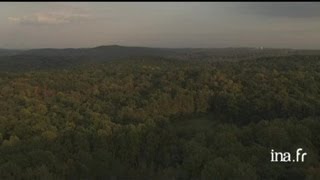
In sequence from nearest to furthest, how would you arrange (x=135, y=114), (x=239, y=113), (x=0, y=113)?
(x=0, y=113)
(x=135, y=114)
(x=239, y=113)

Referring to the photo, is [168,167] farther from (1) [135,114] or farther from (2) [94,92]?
(2) [94,92]

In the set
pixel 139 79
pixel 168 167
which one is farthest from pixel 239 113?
pixel 168 167

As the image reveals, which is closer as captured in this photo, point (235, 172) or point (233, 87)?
point (235, 172)

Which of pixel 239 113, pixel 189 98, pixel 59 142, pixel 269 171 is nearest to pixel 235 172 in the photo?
pixel 269 171

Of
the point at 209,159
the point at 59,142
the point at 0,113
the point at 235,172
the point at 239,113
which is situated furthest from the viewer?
the point at 239,113

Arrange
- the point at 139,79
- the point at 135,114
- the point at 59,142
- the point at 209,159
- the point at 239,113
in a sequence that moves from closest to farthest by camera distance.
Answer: the point at 209,159, the point at 59,142, the point at 135,114, the point at 239,113, the point at 139,79

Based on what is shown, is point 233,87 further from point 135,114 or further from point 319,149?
point 319,149
